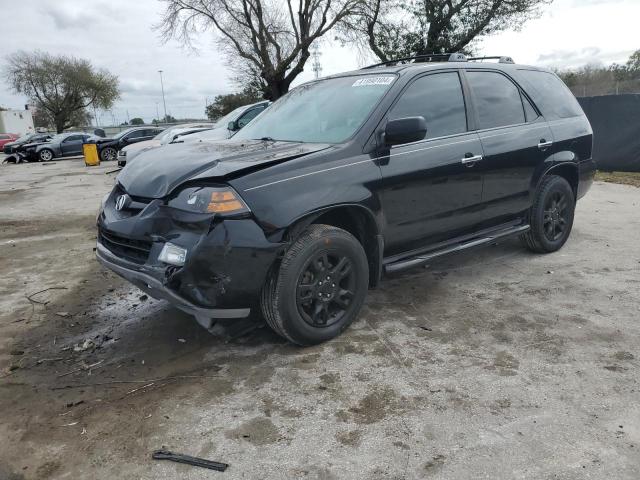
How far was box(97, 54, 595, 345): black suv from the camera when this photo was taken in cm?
294

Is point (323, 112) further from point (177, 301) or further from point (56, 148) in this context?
point (56, 148)

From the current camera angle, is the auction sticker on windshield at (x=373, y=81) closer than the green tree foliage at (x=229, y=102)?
Yes

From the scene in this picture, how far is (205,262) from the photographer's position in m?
2.85

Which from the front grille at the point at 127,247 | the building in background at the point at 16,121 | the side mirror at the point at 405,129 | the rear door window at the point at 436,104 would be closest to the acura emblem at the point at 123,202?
the front grille at the point at 127,247

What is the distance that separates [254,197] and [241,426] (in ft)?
4.09

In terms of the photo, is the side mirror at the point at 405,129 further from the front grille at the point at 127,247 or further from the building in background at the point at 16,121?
the building in background at the point at 16,121

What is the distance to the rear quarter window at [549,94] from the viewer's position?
4910 mm

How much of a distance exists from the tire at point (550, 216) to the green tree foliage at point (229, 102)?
33930 millimetres

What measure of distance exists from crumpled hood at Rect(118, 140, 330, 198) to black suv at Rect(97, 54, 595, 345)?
0.6 inches

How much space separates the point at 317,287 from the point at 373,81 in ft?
5.64

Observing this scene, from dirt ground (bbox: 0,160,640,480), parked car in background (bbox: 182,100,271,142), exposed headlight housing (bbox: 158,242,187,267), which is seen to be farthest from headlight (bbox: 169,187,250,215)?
parked car in background (bbox: 182,100,271,142)

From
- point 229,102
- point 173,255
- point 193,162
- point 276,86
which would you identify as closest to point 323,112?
point 193,162

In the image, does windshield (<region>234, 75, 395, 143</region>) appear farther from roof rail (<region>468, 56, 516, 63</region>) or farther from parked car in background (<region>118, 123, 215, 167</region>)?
parked car in background (<region>118, 123, 215, 167</region>)

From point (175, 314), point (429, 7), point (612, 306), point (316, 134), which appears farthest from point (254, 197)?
point (429, 7)
